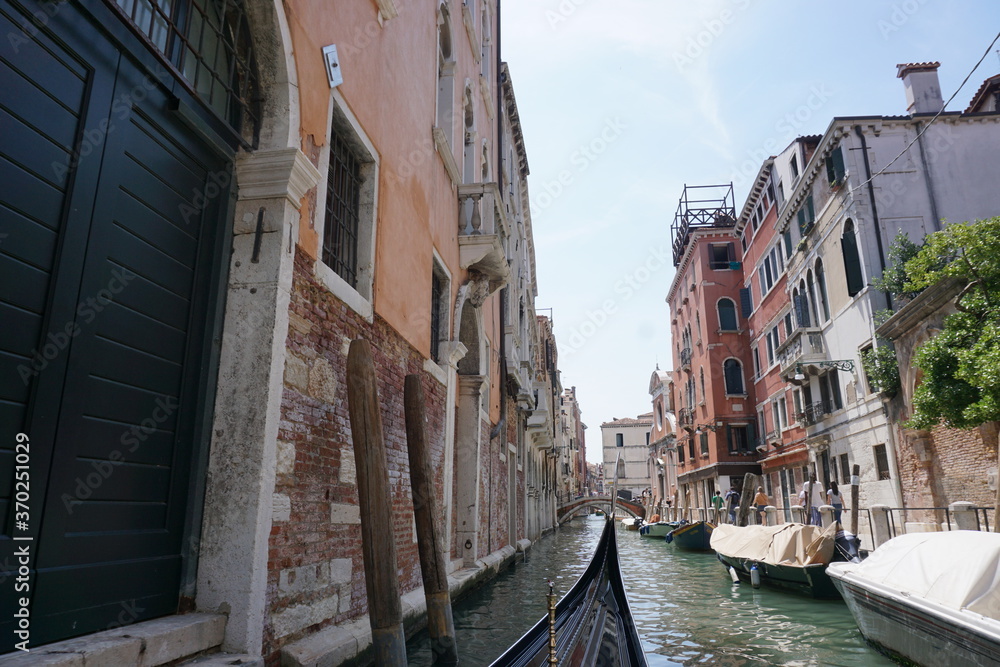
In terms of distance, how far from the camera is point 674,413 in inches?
1216

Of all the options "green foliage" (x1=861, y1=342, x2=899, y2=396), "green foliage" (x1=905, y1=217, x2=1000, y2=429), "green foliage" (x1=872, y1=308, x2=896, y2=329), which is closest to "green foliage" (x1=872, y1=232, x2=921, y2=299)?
"green foliage" (x1=872, y1=308, x2=896, y2=329)

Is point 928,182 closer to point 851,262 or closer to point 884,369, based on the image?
point 851,262

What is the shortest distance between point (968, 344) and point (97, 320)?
8.92 meters

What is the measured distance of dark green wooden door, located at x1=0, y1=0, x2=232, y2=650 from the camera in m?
2.00

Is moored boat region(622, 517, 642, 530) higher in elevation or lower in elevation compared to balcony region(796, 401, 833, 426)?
lower

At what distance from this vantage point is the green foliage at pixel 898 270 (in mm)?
11234

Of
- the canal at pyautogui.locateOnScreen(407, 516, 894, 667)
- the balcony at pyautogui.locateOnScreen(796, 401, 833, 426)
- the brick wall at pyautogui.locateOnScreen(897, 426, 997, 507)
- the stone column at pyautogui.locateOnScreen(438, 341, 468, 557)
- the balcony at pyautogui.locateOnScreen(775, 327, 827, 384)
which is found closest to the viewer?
the canal at pyautogui.locateOnScreen(407, 516, 894, 667)

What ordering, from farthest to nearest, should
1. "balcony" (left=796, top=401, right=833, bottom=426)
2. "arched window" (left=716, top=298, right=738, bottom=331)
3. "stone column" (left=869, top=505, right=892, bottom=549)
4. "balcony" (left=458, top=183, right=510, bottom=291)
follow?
1. "arched window" (left=716, top=298, right=738, bottom=331)
2. "balcony" (left=796, top=401, right=833, bottom=426)
3. "balcony" (left=458, top=183, right=510, bottom=291)
4. "stone column" (left=869, top=505, right=892, bottom=549)

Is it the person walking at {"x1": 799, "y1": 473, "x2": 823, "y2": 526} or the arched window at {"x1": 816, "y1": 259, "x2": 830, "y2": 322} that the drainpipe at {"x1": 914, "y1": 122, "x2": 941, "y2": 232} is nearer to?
the arched window at {"x1": 816, "y1": 259, "x2": 830, "y2": 322}

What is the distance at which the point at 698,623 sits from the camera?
6.67 m

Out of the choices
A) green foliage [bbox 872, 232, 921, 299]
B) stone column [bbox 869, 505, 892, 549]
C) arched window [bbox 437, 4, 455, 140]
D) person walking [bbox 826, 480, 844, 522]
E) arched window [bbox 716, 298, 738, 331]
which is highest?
arched window [bbox 716, 298, 738, 331]

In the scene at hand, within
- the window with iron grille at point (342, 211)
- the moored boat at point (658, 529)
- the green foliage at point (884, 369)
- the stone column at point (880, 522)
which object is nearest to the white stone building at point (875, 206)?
the green foliage at point (884, 369)

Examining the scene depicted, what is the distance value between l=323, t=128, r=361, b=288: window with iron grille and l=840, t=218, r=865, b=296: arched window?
10858 mm

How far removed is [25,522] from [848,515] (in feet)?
46.0
